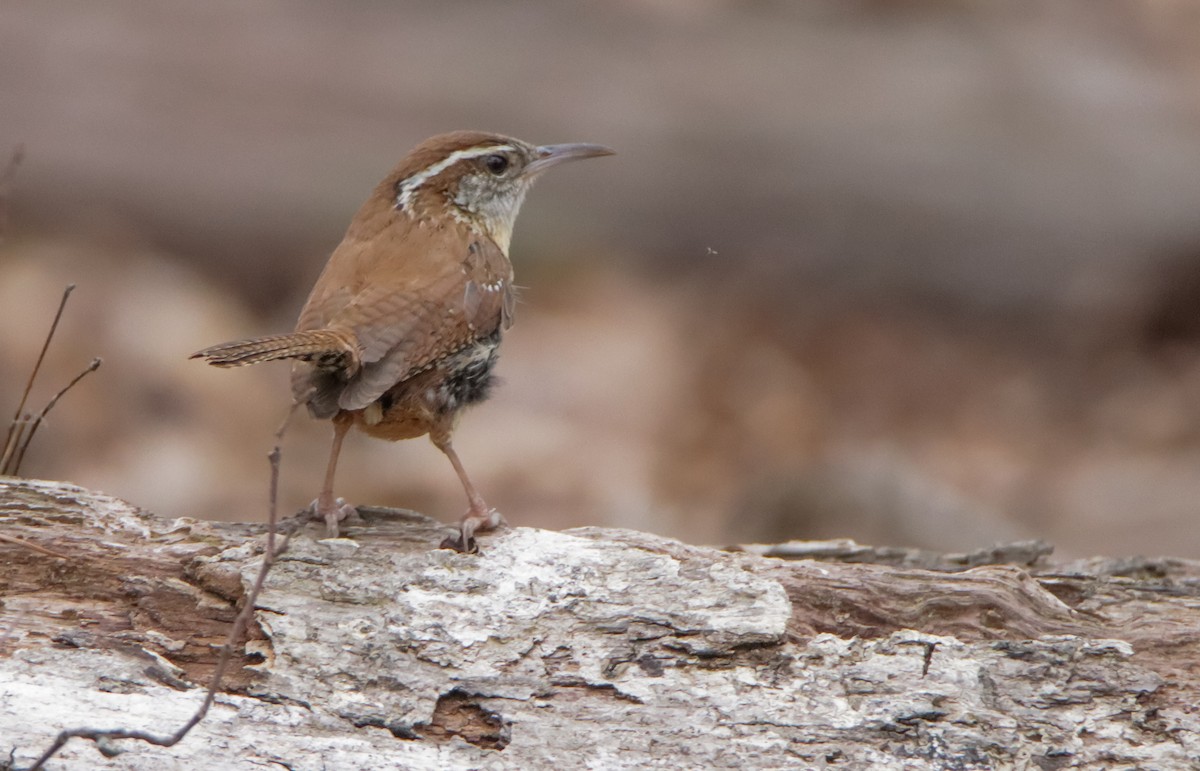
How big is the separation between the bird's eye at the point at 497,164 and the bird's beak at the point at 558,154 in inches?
4.7

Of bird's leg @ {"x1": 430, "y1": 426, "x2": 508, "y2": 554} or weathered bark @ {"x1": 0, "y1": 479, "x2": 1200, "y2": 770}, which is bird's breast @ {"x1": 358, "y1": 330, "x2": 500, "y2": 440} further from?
weathered bark @ {"x1": 0, "y1": 479, "x2": 1200, "y2": 770}

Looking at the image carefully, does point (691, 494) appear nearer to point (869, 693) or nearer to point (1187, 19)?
point (869, 693)

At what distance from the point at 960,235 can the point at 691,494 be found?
10.5ft

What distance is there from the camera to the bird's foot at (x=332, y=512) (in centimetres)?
459

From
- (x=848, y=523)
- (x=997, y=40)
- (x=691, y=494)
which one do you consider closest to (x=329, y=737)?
(x=848, y=523)

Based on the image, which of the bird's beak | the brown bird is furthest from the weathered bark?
the bird's beak

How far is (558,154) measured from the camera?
6.35 metres

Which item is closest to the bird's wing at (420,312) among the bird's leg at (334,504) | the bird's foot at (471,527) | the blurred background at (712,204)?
the bird's leg at (334,504)

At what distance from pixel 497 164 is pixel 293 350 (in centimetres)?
213

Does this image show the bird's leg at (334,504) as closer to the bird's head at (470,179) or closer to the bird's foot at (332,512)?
the bird's foot at (332,512)

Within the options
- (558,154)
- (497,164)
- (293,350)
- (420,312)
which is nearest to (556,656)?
(293,350)

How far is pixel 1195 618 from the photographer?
4.42m

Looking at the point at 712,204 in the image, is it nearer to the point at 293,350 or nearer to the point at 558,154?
the point at 558,154

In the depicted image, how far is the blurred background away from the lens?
986 cm
